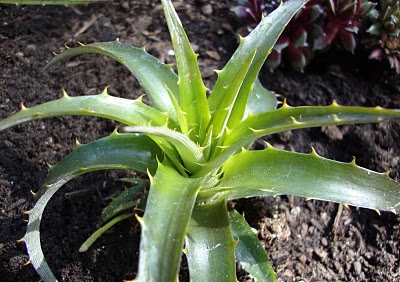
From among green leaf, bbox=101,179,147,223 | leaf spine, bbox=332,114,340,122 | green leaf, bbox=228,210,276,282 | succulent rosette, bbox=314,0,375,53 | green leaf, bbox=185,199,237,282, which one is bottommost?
green leaf, bbox=228,210,276,282

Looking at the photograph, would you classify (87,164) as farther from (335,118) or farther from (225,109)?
(335,118)

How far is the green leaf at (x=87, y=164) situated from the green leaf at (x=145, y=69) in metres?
0.15

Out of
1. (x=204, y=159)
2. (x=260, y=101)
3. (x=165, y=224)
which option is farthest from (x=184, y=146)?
(x=260, y=101)

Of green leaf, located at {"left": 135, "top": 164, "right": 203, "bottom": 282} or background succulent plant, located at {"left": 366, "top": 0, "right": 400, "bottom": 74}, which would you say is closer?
green leaf, located at {"left": 135, "top": 164, "right": 203, "bottom": 282}

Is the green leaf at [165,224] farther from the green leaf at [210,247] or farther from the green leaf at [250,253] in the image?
the green leaf at [250,253]

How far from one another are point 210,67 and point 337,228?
0.96 m

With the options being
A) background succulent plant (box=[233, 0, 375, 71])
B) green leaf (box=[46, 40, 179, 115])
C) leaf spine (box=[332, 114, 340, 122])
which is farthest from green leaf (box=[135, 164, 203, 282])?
background succulent plant (box=[233, 0, 375, 71])

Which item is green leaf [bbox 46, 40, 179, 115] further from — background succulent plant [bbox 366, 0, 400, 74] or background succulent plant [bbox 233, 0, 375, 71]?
background succulent plant [bbox 366, 0, 400, 74]

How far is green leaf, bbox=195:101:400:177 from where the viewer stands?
108 centimetres

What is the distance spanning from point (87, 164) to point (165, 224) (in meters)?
0.42

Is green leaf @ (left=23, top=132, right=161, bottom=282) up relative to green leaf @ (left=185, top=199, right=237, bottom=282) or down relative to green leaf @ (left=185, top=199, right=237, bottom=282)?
up

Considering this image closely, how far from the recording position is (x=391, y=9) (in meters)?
2.10

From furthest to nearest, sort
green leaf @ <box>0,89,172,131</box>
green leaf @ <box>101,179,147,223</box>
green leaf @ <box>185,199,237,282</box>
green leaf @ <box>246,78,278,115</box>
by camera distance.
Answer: green leaf @ <box>246,78,278,115</box>
green leaf @ <box>101,179,147,223</box>
green leaf @ <box>185,199,237,282</box>
green leaf @ <box>0,89,172,131</box>

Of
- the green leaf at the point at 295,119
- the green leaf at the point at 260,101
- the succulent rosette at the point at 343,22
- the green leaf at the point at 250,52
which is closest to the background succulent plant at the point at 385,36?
the succulent rosette at the point at 343,22
